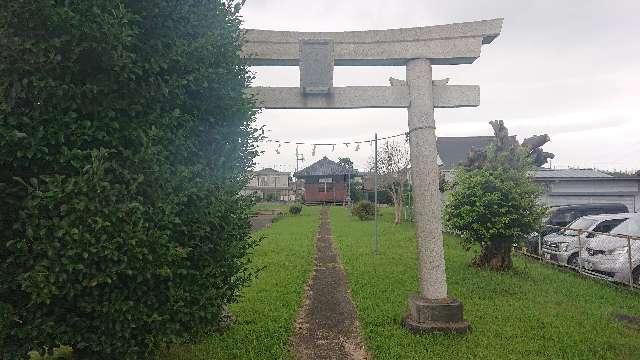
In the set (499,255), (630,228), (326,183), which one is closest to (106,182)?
(499,255)

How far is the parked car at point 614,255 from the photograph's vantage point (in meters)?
10.3

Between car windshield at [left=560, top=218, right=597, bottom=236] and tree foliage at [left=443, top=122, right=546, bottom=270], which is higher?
tree foliage at [left=443, top=122, right=546, bottom=270]

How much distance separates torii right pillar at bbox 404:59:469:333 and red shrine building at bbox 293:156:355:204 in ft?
156

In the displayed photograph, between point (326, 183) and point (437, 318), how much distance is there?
4970cm

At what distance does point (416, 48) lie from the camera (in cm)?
719

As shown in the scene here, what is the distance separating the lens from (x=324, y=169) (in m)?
56.9

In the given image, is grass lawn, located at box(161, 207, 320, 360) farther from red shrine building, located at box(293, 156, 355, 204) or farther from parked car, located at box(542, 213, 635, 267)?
red shrine building, located at box(293, 156, 355, 204)

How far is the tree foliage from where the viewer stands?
11.6m

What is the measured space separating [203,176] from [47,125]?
4.75 ft

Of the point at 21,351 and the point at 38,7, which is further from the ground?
the point at 38,7

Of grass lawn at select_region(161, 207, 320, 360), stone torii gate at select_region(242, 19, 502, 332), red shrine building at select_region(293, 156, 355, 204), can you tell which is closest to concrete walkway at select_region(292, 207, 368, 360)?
grass lawn at select_region(161, 207, 320, 360)

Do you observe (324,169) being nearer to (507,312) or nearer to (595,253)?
(595,253)

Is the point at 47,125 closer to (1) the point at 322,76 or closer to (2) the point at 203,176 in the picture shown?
(2) the point at 203,176

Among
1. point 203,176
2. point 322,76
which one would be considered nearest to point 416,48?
point 322,76
